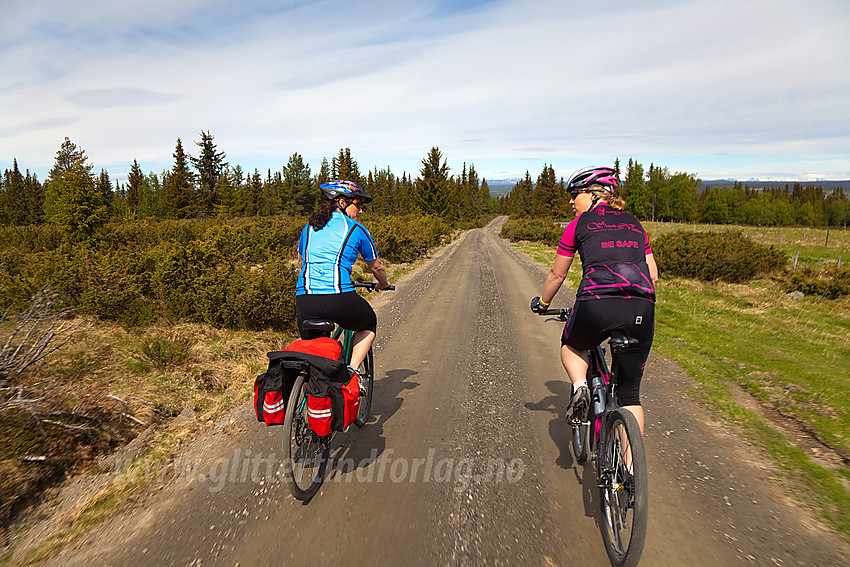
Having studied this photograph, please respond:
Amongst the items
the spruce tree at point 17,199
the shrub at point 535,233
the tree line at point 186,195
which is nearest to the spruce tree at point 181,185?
the tree line at point 186,195

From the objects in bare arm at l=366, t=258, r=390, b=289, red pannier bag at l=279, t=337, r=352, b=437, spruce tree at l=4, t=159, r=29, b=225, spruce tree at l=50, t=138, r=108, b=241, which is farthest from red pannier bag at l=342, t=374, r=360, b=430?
spruce tree at l=4, t=159, r=29, b=225

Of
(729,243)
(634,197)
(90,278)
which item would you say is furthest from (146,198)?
(634,197)

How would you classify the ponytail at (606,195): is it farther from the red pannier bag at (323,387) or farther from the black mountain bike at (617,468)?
the red pannier bag at (323,387)

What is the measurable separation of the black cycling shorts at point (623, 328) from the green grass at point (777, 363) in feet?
5.09

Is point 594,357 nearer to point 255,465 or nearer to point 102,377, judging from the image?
point 255,465

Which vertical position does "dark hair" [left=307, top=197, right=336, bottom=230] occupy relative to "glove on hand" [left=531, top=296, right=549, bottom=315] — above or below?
above

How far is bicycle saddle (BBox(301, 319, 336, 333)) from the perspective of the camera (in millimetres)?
3176

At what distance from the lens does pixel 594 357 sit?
297 cm

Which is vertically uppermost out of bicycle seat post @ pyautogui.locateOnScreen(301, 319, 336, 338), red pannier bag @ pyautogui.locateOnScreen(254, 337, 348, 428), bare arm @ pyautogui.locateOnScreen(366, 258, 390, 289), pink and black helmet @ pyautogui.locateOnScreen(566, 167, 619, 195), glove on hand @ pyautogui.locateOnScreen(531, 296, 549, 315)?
pink and black helmet @ pyautogui.locateOnScreen(566, 167, 619, 195)

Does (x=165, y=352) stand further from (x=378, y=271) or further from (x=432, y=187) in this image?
(x=432, y=187)

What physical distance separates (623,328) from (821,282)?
43.5ft

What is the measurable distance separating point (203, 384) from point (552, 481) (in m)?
4.04

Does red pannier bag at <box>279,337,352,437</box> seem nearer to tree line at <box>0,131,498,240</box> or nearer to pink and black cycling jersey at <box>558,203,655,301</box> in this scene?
pink and black cycling jersey at <box>558,203,655,301</box>

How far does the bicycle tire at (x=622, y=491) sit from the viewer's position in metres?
2.06
